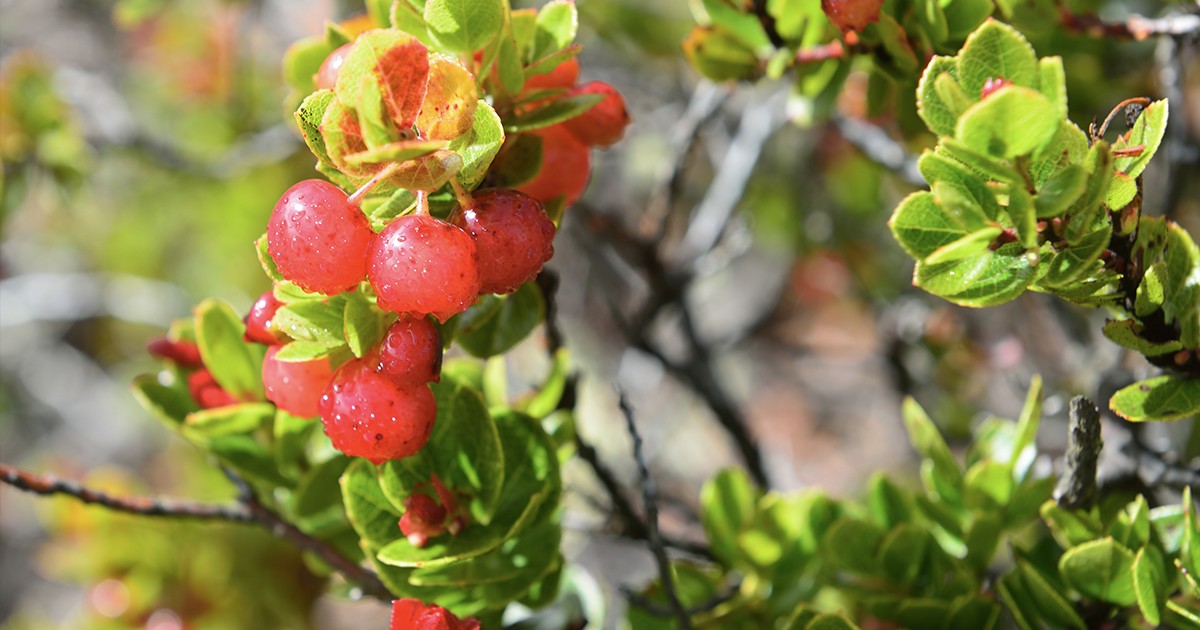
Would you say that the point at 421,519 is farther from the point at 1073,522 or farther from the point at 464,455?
the point at 1073,522

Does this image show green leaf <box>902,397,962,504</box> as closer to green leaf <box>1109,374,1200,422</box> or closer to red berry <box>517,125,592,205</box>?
green leaf <box>1109,374,1200,422</box>

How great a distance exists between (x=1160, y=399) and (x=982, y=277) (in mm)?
190

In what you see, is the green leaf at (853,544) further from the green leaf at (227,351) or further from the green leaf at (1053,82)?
the green leaf at (227,351)

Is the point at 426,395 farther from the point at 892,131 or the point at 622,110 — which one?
the point at 892,131

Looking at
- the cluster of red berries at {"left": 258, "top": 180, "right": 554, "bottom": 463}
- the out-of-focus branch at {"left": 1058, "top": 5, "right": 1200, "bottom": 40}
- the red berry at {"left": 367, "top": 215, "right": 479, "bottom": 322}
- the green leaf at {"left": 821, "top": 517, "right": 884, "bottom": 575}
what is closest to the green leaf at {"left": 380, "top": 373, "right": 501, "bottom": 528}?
the cluster of red berries at {"left": 258, "top": 180, "right": 554, "bottom": 463}

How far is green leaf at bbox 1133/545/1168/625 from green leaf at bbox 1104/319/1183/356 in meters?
0.15

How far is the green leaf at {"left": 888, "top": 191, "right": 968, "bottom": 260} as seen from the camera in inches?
24.6

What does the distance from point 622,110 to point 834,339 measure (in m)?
2.61

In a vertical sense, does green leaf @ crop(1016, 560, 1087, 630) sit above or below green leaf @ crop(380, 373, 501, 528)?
below

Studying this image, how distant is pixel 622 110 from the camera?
79 centimetres

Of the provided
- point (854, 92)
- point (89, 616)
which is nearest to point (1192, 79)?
point (854, 92)

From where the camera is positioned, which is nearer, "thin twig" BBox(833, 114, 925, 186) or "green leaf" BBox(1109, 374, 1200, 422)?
"green leaf" BBox(1109, 374, 1200, 422)

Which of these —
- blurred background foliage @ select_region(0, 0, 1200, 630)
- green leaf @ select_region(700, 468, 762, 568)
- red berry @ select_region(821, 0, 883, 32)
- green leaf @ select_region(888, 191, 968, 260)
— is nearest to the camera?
green leaf @ select_region(888, 191, 968, 260)

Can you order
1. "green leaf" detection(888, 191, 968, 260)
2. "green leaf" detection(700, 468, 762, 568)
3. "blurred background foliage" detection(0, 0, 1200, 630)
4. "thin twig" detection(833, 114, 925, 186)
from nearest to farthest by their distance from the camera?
"green leaf" detection(888, 191, 968, 260), "green leaf" detection(700, 468, 762, 568), "thin twig" detection(833, 114, 925, 186), "blurred background foliage" detection(0, 0, 1200, 630)
